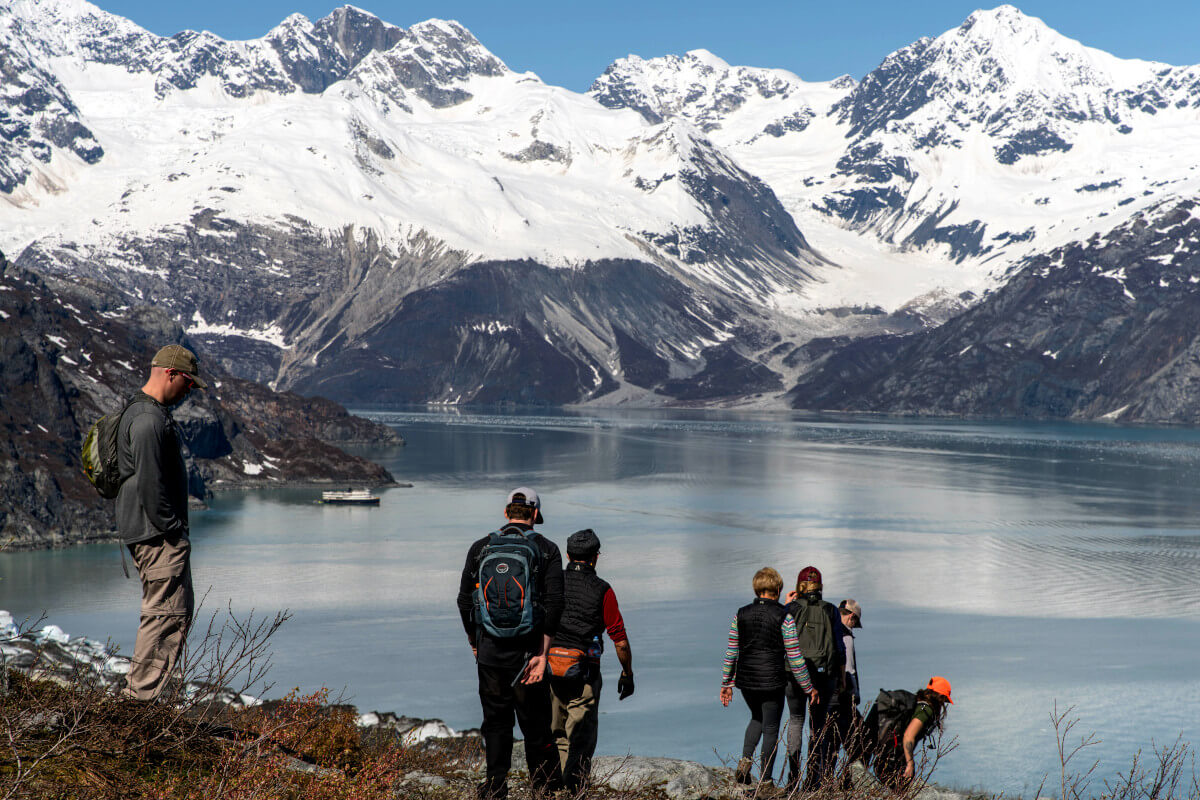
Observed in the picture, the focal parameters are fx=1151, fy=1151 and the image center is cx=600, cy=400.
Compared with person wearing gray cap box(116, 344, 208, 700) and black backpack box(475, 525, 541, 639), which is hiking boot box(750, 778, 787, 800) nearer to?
black backpack box(475, 525, 541, 639)

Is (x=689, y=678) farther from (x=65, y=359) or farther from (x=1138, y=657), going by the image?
(x=65, y=359)

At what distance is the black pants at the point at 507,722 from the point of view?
11.3 metres

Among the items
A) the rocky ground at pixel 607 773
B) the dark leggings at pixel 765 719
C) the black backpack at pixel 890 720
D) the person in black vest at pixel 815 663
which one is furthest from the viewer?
the black backpack at pixel 890 720

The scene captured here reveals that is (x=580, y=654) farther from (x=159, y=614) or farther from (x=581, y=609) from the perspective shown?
(x=159, y=614)

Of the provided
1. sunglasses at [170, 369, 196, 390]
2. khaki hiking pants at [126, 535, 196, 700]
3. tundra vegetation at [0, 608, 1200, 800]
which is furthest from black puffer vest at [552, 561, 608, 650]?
sunglasses at [170, 369, 196, 390]

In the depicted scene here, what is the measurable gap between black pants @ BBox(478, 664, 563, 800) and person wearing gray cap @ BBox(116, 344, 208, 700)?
116 inches

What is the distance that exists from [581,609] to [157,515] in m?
4.37

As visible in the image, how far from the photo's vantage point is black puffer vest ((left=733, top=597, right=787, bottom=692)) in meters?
13.2

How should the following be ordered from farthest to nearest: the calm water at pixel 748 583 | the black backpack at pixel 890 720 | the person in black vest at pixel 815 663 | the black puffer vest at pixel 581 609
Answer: the calm water at pixel 748 583, the black backpack at pixel 890 720, the person in black vest at pixel 815 663, the black puffer vest at pixel 581 609

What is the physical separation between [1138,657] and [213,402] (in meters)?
88.2

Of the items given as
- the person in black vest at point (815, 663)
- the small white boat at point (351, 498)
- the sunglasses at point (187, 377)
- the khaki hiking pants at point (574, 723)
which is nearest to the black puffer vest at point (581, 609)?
the khaki hiking pants at point (574, 723)

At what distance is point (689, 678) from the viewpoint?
119 ft

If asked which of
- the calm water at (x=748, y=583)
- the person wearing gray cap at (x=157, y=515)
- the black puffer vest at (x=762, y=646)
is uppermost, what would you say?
the person wearing gray cap at (x=157, y=515)

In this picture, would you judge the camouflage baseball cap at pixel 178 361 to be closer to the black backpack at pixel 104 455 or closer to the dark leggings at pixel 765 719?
the black backpack at pixel 104 455
